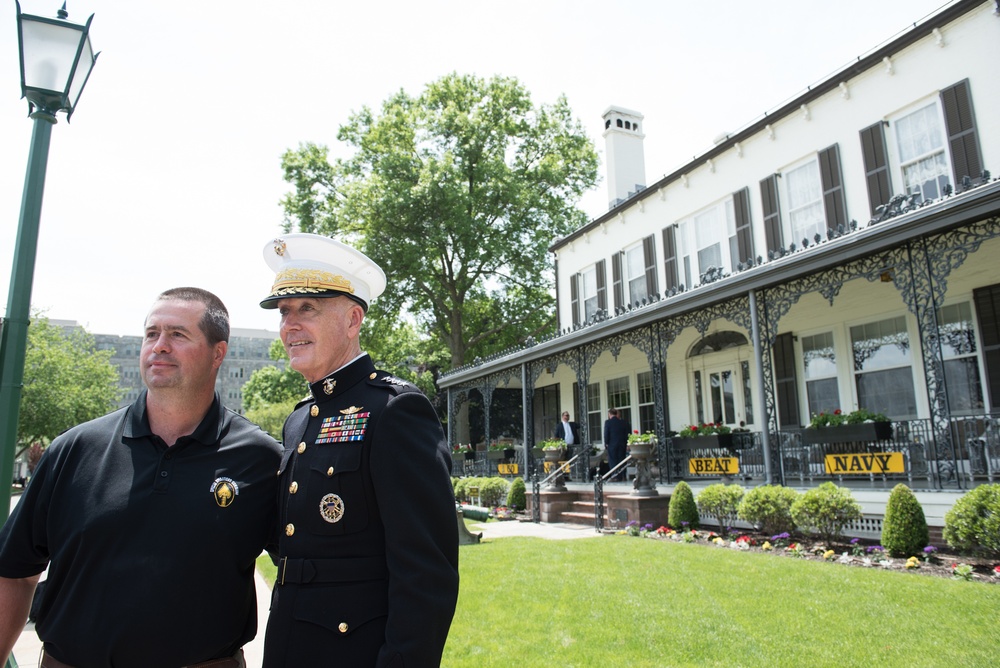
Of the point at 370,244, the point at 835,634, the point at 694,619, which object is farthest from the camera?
the point at 370,244

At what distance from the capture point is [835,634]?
476cm

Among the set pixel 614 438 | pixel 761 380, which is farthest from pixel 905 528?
pixel 614 438

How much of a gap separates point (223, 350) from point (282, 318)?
366mm

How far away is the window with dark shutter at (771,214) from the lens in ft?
42.7

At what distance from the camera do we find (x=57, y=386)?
4012 centimetres

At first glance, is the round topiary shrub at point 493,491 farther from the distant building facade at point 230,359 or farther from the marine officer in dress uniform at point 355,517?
the distant building facade at point 230,359

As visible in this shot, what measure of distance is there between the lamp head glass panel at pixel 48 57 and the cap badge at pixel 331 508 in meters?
3.64

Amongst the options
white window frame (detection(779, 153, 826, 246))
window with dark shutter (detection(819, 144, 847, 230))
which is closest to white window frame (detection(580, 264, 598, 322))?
white window frame (detection(779, 153, 826, 246))

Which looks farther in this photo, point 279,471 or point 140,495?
point 279,471

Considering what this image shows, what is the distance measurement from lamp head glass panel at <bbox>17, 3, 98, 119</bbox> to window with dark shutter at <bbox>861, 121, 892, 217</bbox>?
442 inches

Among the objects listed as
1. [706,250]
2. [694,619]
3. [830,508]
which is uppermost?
[706,250]

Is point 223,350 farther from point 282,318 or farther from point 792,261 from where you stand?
point 792,261

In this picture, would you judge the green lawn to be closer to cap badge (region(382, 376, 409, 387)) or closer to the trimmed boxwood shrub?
the trimmed boxwood shrub

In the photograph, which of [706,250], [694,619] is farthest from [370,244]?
[694,619]
